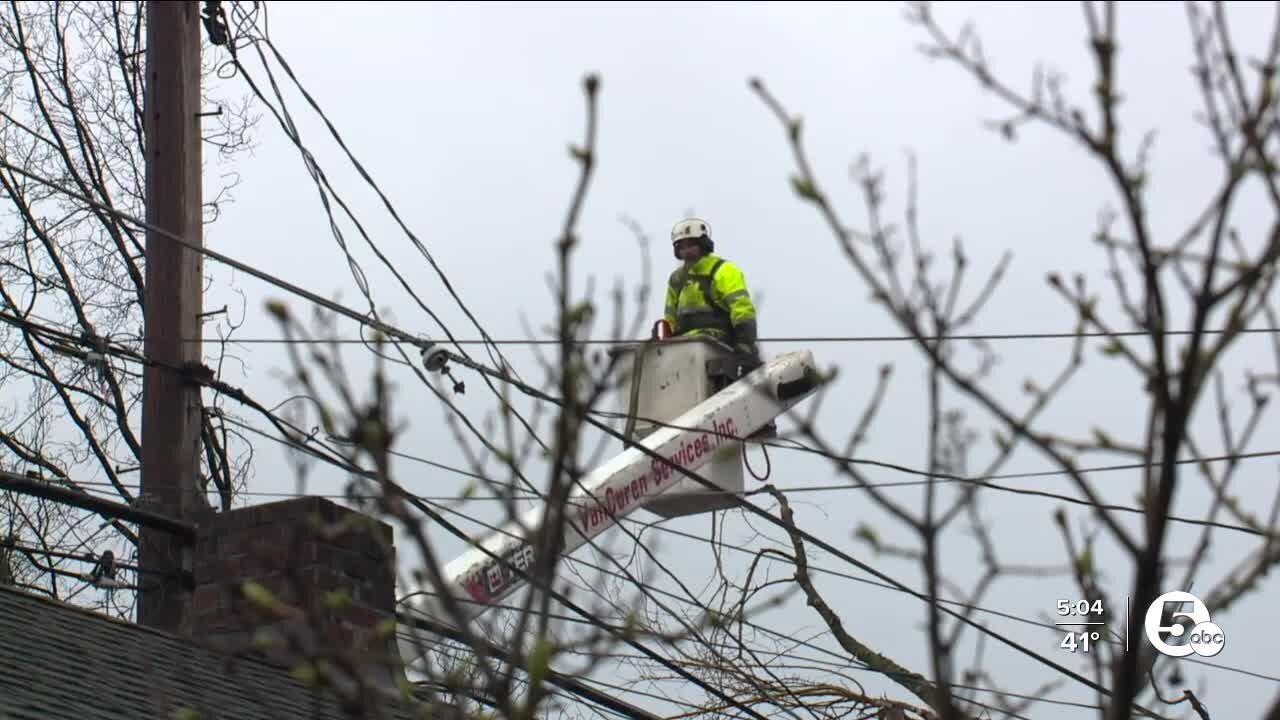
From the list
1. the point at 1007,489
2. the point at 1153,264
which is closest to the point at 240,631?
the point at 1007,489

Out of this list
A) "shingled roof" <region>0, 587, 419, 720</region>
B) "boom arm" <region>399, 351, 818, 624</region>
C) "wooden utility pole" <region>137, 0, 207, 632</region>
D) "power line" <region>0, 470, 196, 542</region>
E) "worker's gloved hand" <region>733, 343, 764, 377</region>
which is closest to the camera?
"shingled roof" <region>0, 587, 419, 720</region>

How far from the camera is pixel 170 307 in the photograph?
26.3 ft

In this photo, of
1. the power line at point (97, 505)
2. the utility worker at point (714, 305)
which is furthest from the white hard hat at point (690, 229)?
the power line at point (97, 505)

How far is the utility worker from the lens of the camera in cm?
1042

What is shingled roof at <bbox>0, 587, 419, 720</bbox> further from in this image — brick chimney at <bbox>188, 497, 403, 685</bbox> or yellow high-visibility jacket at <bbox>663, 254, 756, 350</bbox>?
yellow high-visibility jacket at <bbox>663, 254, 756, 350</bbox>

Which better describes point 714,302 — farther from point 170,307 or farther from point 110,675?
point 110,675

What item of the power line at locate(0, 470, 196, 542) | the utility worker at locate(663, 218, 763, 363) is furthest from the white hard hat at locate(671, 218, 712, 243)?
the power line at locate(0, 470, 196, 542)

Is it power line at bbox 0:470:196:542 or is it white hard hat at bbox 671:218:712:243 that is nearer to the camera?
power line at bbox 0:470:196:542

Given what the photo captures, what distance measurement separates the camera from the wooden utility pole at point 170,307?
7.72 m

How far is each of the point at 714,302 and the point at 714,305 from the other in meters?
0.02

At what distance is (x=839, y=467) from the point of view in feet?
8.82

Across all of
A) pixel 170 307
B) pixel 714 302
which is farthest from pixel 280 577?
pixel 714 302

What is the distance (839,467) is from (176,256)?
5918mm

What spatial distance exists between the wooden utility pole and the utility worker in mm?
3281
